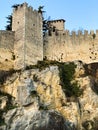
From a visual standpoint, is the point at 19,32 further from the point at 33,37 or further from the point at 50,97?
the point at 50,97

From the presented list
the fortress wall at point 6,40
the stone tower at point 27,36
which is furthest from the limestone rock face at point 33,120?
the fortress wall at point 6,40

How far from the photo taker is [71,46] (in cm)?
5962

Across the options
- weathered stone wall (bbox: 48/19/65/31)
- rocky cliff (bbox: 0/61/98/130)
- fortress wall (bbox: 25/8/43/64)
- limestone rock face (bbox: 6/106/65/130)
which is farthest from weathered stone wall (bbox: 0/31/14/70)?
weathered stone wall (bbox: 48/19/65/31)

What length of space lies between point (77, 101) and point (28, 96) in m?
4.47

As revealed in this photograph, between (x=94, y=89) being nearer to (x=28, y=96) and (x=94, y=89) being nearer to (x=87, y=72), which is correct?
(x=87, y=72)

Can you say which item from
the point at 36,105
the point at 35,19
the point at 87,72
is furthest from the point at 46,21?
the point at 36,105

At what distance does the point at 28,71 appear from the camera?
183 feet

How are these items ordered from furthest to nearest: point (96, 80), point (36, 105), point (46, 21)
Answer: point (46, 21), point (96, 80), point (36, 105)

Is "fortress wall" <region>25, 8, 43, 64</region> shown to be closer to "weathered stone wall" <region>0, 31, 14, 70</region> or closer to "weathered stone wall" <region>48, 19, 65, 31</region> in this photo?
"weathered stone wall" <region>0, 31, 14, 70</region>

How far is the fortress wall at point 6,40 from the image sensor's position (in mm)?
57656

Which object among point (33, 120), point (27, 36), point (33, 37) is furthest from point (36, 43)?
point (33, 120)

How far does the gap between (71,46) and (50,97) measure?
24.4ft

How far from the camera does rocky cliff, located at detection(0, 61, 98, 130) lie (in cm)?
5203

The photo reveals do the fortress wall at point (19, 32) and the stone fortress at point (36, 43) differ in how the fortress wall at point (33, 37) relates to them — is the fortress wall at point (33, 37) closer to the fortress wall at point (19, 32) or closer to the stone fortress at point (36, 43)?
the stone fortress at point (36, 43)
